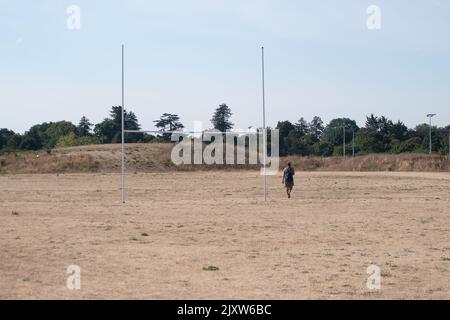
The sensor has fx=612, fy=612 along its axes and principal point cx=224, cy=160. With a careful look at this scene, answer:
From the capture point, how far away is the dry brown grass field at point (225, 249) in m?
8.13

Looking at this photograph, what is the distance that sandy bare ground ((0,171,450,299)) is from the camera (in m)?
8.15

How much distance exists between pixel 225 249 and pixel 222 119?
75.9m

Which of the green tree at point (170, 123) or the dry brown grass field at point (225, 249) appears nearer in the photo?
the dry brown grass field at point (225, 249)

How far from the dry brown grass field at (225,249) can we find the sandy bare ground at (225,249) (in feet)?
0.07

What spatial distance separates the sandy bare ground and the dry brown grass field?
2 centimetres

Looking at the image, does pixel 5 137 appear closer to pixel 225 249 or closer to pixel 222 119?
pixel 222 119

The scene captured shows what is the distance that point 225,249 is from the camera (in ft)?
38.1

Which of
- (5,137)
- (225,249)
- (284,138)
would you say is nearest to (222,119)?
(284,138)

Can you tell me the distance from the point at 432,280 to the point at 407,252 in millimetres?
2594

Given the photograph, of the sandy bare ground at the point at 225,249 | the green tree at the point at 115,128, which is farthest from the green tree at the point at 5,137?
the sandy bare ground at the point at 225,249

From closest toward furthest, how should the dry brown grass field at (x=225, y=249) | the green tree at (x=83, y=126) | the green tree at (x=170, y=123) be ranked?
the dry brown grass field at (x=225, y=249), the green tree at (x=170, y=123), the green tree at (x=83, y=126)

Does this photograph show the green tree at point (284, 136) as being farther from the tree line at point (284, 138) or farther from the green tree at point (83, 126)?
the green tree at point (83, 126)

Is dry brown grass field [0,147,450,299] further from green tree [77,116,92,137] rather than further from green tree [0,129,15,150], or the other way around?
green tree [77,116,92,137]

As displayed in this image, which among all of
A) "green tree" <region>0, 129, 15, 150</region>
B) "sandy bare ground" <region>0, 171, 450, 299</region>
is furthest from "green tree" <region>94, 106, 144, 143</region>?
"sandy bare ground" <region>0, 171, 450, 299</region>
